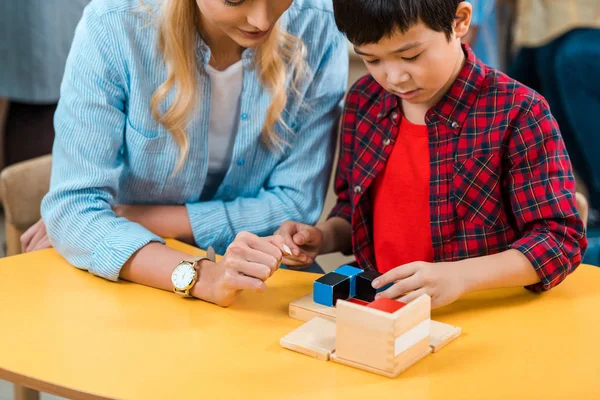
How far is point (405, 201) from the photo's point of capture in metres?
1.55

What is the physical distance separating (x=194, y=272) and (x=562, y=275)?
1.95 feet

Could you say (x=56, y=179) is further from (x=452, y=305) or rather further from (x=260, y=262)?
(x=452, y=305)

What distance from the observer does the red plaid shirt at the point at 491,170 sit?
136 cm

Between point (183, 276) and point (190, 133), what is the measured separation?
0.38 meters

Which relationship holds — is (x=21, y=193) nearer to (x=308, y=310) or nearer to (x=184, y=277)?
(x=184, y=277)

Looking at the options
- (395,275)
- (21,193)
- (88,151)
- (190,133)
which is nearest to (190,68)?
(190,133)

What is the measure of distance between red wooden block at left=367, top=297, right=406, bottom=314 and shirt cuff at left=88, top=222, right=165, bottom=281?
473mm

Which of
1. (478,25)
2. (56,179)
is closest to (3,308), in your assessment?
(56,179)

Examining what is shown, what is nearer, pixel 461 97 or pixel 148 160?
pixel 461 97

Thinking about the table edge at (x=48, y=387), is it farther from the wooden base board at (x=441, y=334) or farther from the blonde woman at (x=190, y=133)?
Result: the wooden base board at (x=441, y=334)

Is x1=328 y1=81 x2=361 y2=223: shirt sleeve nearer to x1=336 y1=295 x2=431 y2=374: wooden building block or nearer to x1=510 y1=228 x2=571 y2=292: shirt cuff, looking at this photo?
x1=510 y1=228 x2=571 y2=292: shirt cuff

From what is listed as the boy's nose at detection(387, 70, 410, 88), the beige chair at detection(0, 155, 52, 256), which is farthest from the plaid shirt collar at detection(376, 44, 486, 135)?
the beige chair at detection(0, 155, 52, 256)

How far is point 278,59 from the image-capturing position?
5.45 feet

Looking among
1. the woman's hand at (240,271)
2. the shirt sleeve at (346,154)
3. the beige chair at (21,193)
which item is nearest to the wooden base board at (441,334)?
the woman's hand at (240,271)
